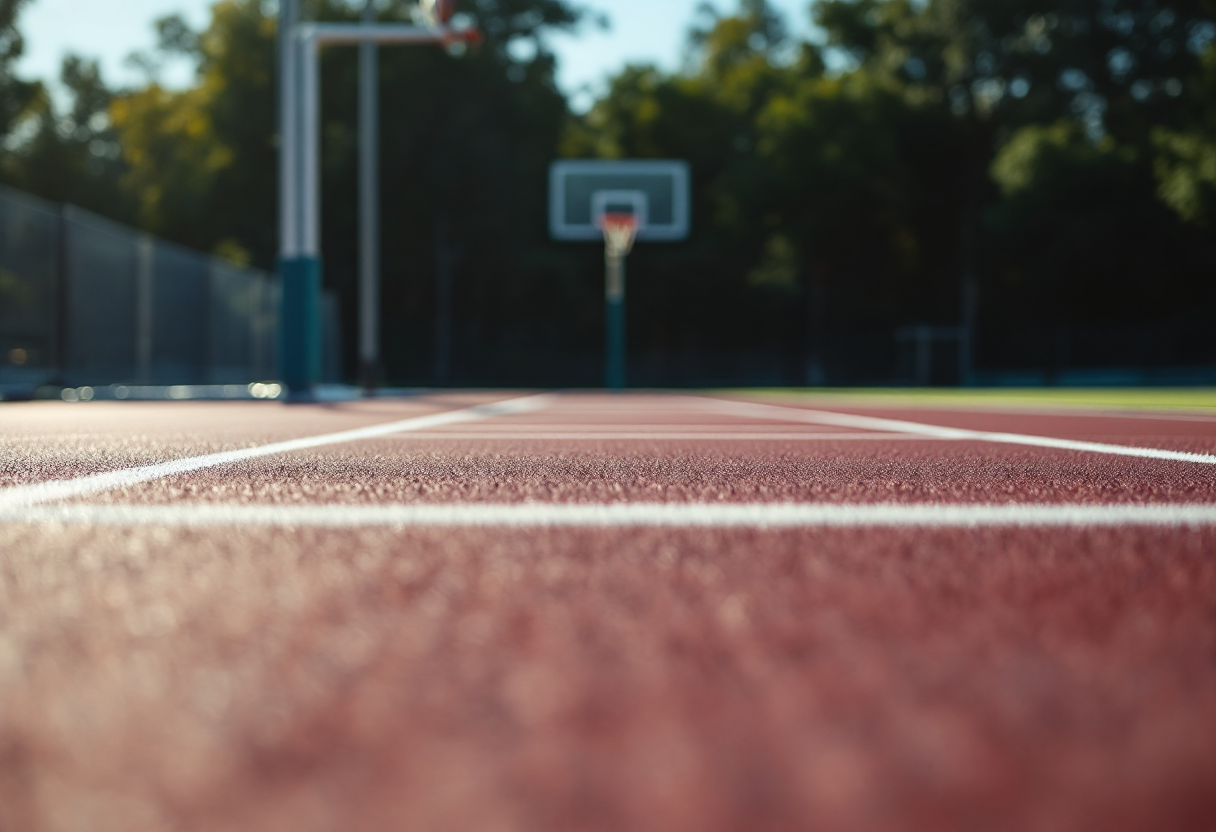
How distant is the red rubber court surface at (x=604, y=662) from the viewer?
2.22 feet

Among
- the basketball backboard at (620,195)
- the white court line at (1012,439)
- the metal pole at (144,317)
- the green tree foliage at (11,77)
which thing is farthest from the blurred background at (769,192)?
the white court line at (1012,439)

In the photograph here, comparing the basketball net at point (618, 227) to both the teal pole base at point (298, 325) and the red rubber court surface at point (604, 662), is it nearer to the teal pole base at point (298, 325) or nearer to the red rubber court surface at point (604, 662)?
the teal pole base at point (298, 325)

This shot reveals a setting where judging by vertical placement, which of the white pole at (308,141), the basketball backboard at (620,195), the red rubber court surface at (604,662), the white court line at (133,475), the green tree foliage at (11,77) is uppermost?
the green tree foliage at (11,77)

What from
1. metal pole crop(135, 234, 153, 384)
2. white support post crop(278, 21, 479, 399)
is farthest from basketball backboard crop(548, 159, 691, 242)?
white support post crop(278, 21, 479, 399)

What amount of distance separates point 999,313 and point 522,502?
4012 centimetres

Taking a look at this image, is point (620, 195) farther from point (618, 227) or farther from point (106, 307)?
point (106, 307)

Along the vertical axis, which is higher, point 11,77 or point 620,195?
point 11,77

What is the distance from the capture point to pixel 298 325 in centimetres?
1361

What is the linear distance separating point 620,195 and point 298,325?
1346 centimetres

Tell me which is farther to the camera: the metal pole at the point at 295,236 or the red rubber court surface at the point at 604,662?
the metal pole at the point at 295,236

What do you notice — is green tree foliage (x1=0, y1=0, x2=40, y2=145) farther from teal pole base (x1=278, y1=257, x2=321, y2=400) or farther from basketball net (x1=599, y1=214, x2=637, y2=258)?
teal pole base (x1=278, y1=257, x2=321, y2=400)

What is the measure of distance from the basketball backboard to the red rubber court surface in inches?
950

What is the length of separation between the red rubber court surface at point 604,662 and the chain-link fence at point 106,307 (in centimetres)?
1178

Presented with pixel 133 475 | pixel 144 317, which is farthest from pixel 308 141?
pixel 133 475
